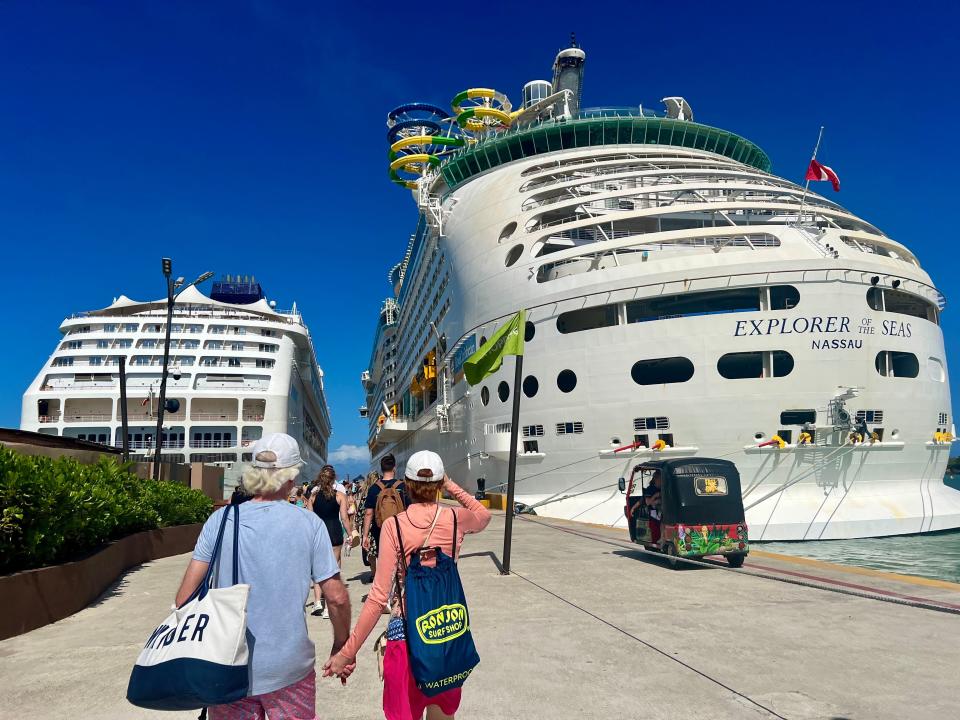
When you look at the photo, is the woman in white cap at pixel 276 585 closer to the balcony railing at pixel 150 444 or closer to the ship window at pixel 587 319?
the ship window at pixel 587 319

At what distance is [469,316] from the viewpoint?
26.2m

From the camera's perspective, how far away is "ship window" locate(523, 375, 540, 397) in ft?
71.1

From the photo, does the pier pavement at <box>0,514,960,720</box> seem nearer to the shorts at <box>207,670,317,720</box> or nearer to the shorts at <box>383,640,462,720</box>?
the shorts at <box>383,640,462,720</box>

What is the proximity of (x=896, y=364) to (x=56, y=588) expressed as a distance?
2162cm

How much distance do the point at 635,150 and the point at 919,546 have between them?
20163 mm

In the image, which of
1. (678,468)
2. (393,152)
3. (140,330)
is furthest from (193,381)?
(678,468)

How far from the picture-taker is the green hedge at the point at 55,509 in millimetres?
6801

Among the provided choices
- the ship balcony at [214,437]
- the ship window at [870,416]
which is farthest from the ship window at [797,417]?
the ship balcony at [214,437]

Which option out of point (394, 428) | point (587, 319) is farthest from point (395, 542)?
point (394, 428)

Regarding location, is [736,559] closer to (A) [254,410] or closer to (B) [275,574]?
(B) [275,574]

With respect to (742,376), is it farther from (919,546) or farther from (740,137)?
(740,137)

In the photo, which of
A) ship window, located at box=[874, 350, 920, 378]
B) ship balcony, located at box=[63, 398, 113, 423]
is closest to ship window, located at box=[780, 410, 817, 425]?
ship window, located at box=[874, 350, 920, 378]

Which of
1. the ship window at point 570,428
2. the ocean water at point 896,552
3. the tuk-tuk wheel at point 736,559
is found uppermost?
the ship window at point 570,428

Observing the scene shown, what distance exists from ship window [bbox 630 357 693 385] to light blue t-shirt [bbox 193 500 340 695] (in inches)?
746
